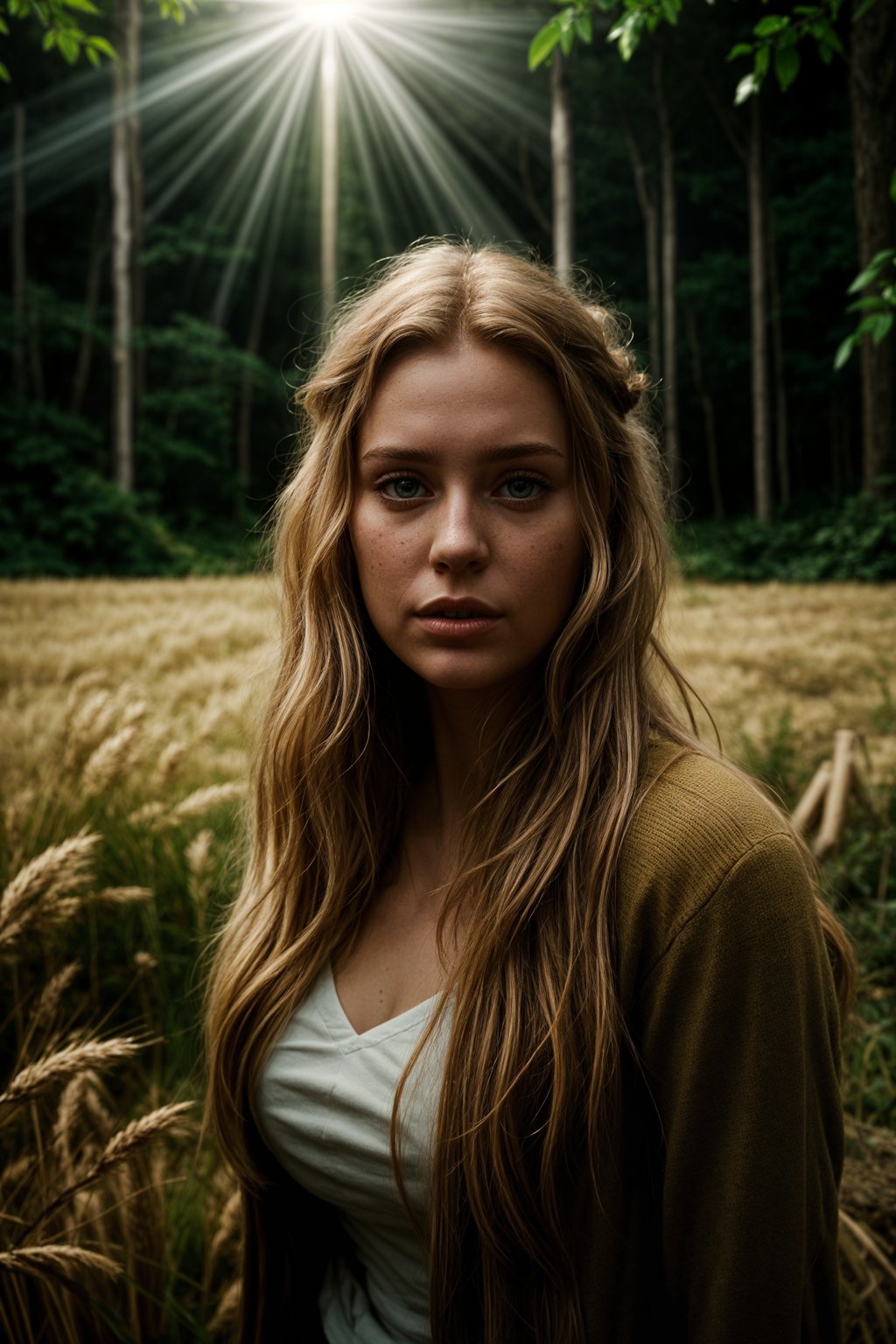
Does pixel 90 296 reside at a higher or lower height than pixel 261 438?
higher

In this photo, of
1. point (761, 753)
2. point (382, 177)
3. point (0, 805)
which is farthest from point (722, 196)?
point (0, 805)

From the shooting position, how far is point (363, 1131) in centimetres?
120

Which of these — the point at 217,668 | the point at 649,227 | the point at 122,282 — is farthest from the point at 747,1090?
the point at 649,227

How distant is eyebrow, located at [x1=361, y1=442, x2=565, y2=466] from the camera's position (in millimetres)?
1152

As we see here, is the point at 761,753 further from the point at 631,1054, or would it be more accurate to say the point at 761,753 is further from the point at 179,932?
the point at 631,1054

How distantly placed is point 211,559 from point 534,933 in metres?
13.9

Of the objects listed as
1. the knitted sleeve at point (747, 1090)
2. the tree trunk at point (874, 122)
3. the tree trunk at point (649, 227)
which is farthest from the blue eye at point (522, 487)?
the tree trunk at point (649, 227)

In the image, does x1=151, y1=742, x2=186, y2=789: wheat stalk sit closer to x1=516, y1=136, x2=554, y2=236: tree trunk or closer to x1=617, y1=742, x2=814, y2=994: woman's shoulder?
x1=617, y1=742, x2=814, y2=994: woman's shoulder

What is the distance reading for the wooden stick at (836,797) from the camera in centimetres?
293

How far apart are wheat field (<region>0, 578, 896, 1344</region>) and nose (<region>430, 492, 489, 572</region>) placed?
700 millimetres

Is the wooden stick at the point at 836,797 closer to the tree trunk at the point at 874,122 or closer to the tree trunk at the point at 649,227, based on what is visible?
the tree trunk at the point at 874,122

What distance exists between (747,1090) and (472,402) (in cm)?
89

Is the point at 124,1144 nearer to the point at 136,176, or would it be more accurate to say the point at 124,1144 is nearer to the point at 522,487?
the point at 522,487

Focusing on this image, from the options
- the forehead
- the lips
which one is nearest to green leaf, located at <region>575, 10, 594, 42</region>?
the forehead
